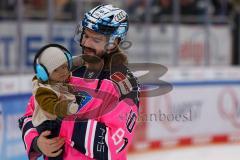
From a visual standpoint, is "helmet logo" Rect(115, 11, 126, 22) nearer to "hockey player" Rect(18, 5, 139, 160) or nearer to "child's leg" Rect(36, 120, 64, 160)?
"hockey player" Rect(18, 5, 139, 160)

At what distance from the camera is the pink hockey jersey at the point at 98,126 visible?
6.33ft

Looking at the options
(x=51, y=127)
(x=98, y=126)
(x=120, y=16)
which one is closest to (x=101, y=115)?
(x=98, y=126)

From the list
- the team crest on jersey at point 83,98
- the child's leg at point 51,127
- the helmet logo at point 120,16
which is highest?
the helmet logo at point 120,16

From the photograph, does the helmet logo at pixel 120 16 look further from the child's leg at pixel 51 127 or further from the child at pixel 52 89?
the child's leg at pixel 51 127

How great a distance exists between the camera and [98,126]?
193 centimetres

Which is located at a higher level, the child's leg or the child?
the child

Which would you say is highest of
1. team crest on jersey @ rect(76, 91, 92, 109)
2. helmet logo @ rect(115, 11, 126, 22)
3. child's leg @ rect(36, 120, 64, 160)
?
helmet logo @ rect(115, 11, 126, 22)

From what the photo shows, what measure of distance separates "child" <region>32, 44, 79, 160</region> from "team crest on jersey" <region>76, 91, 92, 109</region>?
2 centimetres

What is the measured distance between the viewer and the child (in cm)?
191

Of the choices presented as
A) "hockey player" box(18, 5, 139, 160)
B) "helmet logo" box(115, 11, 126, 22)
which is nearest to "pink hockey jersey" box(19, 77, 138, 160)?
"hockey player" box(18, 5, 139, 160)

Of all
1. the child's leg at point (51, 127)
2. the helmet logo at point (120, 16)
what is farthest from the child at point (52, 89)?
the helmet logo at point (120, 16)

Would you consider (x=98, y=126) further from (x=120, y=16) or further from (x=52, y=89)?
(x=120, y=16)

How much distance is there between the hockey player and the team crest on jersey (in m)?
0.01

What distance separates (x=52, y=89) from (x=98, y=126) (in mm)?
169
